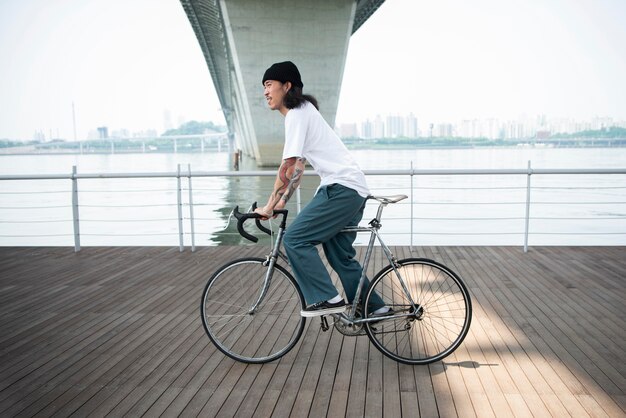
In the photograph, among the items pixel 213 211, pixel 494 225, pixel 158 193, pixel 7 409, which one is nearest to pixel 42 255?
pixel 7 409

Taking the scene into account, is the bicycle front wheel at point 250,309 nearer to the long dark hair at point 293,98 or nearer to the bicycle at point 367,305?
the bicycle at point 367,305

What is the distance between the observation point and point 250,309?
12.0 ft

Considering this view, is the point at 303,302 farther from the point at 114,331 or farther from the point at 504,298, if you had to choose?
the point at 504,298

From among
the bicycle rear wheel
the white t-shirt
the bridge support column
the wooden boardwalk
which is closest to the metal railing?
the wooden boardwalk

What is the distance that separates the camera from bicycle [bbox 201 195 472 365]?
343 centimetres

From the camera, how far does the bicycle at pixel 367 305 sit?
11.2 feet

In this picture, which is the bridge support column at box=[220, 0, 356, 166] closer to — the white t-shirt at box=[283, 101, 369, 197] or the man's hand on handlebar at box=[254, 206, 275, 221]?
the white t-shirt at box=[283, 101, 369, 197]

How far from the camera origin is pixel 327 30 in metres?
27.2

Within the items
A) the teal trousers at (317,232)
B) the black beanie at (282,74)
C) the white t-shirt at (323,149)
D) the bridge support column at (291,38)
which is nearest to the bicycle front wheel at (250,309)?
the teal trousers at (317,232)

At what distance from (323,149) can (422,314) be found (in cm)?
115

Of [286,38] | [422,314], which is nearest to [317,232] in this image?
[422,314]

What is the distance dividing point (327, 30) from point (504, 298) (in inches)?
943

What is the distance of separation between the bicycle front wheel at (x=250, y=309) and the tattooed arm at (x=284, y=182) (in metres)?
0.41

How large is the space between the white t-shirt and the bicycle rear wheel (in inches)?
21.4
